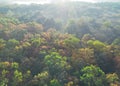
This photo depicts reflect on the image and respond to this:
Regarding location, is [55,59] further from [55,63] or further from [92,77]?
[92,77]

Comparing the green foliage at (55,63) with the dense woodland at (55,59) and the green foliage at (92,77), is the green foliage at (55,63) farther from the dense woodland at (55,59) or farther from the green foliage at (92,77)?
the green foliage at (92,77)

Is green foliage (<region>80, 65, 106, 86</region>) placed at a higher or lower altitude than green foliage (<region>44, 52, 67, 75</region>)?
lower

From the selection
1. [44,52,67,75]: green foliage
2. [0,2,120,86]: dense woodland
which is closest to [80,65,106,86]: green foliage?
[0,2,120,86]: dense woodland

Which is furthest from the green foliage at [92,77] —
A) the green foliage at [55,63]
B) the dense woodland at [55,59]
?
the green foliage at [55,63]

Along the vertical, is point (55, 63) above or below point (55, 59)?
below

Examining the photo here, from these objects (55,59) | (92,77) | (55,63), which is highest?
(55,59)

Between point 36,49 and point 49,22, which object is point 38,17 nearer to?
point 49,22

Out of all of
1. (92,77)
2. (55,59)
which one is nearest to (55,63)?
(55,59)

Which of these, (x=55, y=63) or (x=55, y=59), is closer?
(x=55, y=63)

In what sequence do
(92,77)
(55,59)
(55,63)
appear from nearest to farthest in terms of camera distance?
(92,77)
(55,63)
(55,59)

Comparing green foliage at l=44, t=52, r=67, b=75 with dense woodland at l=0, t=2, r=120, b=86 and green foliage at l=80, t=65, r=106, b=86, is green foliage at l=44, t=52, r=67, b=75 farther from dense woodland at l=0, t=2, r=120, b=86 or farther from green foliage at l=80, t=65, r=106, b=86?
green foliage at l=80, t=65, r=106, b=86

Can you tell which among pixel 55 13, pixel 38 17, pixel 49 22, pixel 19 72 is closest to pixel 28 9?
pixel 55 13
